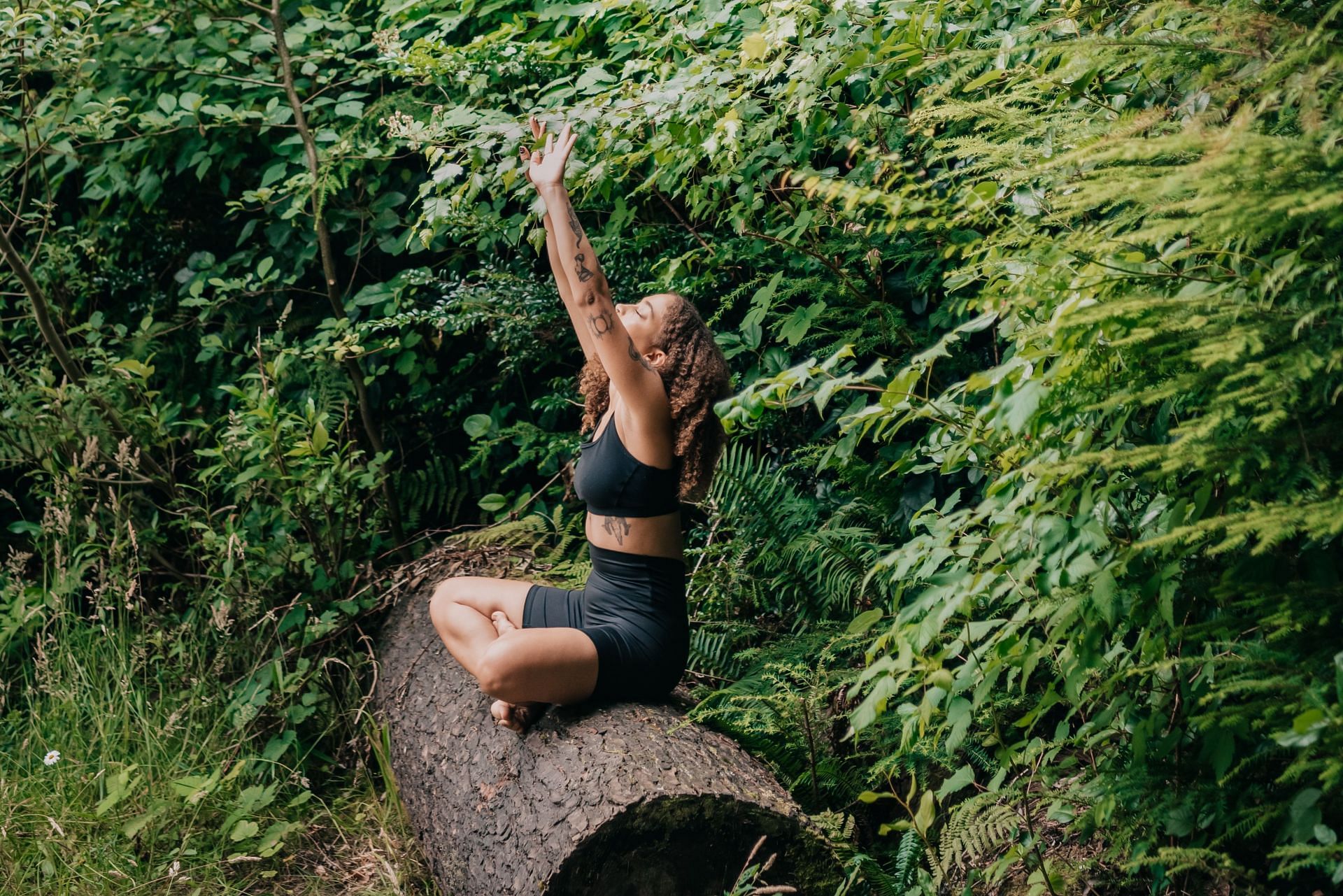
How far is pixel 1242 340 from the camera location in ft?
5.22

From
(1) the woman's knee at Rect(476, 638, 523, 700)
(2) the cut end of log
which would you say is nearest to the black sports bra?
(1) the woman's knee at Rect(476, 638, 523, 700)

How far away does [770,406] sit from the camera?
2.35m

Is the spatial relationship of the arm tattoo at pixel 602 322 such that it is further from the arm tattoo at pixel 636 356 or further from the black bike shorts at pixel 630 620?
the black bike shorts at pixel 630 620

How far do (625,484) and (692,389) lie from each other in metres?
0.35

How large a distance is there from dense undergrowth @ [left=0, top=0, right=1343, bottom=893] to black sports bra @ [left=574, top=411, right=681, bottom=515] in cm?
57

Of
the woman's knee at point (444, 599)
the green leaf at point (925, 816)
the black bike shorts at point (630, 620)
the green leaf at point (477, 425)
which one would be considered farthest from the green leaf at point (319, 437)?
the green leaf at point (925, 816)

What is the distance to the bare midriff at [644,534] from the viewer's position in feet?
10.3

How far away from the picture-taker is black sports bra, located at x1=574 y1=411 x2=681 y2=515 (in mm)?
3082

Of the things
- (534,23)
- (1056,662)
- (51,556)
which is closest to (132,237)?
(51,556)

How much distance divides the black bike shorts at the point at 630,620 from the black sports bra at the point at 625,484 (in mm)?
143

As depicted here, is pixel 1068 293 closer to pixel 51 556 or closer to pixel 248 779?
pixel 248 779

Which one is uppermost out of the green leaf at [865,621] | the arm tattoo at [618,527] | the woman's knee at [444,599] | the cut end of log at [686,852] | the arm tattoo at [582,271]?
the arm tattoo at [582,271]

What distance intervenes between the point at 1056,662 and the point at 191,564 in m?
4.04

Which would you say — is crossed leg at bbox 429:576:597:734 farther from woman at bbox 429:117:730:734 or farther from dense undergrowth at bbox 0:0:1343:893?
dense undergrowth at bbox 0:0:1343:893
